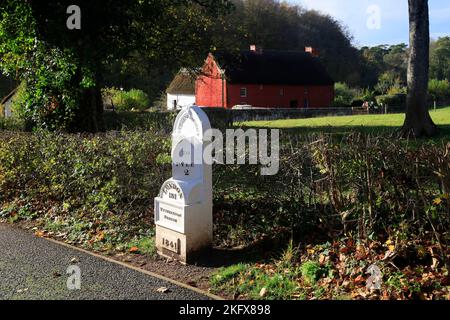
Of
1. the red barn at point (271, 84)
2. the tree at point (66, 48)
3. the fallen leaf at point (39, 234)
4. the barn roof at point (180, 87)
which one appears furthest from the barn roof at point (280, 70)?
the fallen leaf at point (39, 234)

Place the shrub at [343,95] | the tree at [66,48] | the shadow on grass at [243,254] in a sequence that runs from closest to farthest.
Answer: the shadow on grass at [243,254] < the tree at [66,48] < the shrub at [343,95]

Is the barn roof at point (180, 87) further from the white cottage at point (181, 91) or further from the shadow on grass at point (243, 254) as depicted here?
the shadow on grass at point (243, 254)

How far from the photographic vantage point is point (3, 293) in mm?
6043

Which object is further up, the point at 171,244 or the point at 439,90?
the point at 439,90

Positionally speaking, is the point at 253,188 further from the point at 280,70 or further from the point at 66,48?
the point at 280,70

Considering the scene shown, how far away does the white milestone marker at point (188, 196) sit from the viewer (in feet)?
23.0

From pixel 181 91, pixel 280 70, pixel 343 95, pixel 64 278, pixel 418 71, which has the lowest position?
pixel 64 278

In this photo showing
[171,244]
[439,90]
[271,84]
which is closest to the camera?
[171,244]

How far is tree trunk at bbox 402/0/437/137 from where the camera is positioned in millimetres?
17922

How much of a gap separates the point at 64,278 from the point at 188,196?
1791 mm

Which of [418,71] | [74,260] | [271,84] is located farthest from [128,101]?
[74,260]

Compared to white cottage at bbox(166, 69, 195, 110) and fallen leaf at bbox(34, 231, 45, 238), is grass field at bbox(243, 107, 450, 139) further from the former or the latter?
white cottage at bbox(166, 69, 195, 110)

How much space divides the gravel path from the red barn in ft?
162

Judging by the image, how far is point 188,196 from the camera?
275 inches
